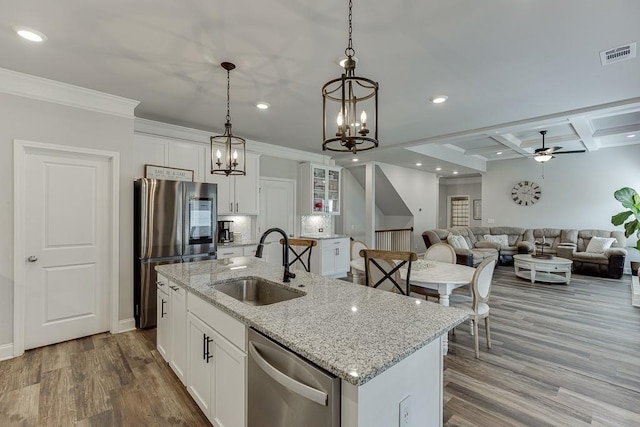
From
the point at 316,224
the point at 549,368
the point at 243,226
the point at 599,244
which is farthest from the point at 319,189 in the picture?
the point at 599,244

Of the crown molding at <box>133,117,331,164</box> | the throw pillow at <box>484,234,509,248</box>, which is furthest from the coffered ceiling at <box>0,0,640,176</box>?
the throw pillow at <box>484,234,509,248</box>

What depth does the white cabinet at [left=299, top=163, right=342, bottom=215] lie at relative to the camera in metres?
6.15

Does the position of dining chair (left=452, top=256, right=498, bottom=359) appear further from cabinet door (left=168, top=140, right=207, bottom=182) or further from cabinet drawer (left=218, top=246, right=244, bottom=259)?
cabinet door (left=168, top=140, right=207, bottom=182)

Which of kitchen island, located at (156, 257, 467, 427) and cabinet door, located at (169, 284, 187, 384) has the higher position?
kitchen island, located at (156, 257, 467, 427)

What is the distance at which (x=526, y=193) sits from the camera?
844 cm

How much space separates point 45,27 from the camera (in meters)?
2.16

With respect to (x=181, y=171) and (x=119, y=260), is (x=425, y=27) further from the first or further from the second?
(x=119, y=260)

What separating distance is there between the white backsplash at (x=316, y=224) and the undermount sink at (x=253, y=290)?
390 cm

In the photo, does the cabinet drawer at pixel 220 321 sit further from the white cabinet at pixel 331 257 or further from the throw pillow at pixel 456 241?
the throw pillow at pixel 456 241

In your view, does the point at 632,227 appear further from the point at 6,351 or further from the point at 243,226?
the point at 6,351

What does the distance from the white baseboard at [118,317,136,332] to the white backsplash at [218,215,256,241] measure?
1940 mm

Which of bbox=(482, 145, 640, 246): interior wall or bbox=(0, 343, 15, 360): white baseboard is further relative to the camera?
bbox=(482, 145, 640, 246): interior wall

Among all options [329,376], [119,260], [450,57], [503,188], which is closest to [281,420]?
[329,376]

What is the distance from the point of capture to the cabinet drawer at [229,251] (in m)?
4.51
